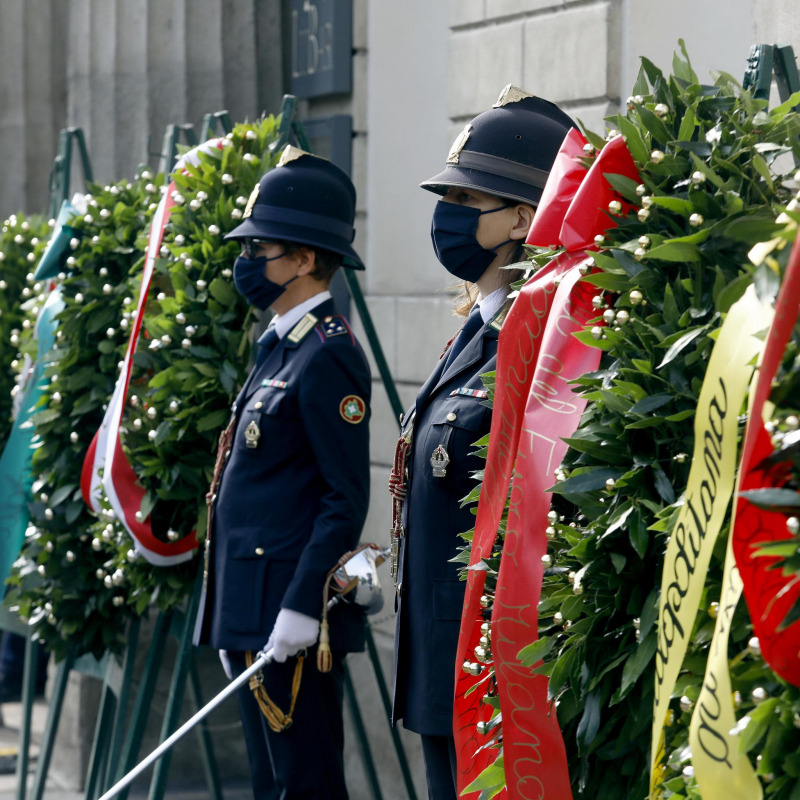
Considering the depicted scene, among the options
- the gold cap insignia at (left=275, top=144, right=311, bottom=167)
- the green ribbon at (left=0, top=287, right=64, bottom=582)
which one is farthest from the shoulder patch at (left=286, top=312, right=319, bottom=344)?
the green ribbon at (left=0, top=287, right=64, bottom=582)

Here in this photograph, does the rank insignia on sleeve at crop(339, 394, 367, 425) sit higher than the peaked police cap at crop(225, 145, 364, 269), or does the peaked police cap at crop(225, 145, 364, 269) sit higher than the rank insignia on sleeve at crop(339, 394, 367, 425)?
the peaked police cap at crop(225, 145, 364, 269)

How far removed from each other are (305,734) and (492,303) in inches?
50.6

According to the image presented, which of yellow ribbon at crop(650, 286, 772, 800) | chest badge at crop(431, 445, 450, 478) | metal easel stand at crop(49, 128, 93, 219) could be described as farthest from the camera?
metal easel stand at crop(49, 128, 93, 219)

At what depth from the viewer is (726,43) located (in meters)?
4.13

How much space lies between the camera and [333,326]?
3629 millimetres

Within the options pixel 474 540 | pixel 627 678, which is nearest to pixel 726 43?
pixel 474 540

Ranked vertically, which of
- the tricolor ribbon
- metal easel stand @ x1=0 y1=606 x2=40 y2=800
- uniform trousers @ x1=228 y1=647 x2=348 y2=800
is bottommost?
metal easel stand @ x1=0 y1=606 x2=40 y2=800

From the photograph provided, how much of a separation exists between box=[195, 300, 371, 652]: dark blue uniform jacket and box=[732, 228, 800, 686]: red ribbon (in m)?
2.01

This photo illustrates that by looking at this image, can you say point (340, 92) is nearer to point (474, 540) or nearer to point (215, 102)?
point (215, 102)

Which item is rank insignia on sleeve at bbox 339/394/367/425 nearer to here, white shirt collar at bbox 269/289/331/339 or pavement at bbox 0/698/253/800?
white shirt collar at bbox 269/289/331/339

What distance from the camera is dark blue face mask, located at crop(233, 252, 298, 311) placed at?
3.71m

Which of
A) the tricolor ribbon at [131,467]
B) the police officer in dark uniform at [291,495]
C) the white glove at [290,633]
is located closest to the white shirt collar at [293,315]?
the police officer in dark uniform at [291,495]

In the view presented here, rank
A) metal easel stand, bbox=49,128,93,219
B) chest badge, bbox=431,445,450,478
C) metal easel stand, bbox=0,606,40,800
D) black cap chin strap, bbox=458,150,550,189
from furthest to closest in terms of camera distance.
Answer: metal easel stand, bbox=49,128,93,219 < metal easel stand, bbox=0,606,40,800 < black cap chin strap, bbox=458,150,550,189 < chest badge, bbox=431,445,450,478

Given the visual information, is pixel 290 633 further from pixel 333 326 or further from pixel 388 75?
pixel 388 75
